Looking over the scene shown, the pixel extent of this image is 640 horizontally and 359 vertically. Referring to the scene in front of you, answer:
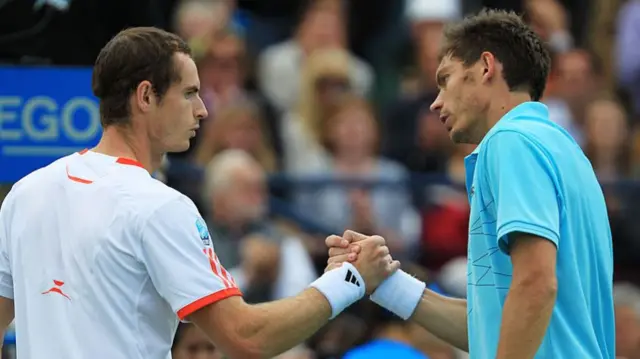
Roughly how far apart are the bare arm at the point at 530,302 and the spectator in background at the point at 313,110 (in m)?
5.93

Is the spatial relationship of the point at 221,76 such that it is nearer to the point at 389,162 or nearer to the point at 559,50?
the point at 389,162

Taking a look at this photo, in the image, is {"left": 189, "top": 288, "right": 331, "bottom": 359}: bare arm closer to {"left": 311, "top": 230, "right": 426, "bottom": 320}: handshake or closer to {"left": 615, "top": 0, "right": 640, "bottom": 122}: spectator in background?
{"left": 311, "top": 230, "right": 426, "bottom": 320}: handshake

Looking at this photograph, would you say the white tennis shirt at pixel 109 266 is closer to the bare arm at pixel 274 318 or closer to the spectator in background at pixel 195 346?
the bare arm at pixel 274 318

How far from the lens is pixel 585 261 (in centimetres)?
441

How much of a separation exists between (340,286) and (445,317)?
2.42ft

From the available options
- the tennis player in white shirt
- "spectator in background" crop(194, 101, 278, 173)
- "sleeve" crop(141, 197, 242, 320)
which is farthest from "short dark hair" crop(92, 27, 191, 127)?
"spectator in background" crop(194, 101, 278, 173)

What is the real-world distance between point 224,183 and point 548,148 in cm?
460

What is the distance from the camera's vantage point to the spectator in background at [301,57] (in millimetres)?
10781

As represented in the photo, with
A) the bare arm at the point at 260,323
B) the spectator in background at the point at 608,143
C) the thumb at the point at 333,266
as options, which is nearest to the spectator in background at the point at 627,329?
the spectator in background at the point at 608,143

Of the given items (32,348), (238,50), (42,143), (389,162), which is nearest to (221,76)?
(238,50)

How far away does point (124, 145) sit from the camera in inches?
176

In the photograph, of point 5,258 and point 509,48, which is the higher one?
point 509,48

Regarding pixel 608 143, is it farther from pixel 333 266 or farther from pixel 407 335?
pixel 333 266

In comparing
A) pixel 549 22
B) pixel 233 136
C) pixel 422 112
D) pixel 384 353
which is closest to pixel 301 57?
pixel 422 112
